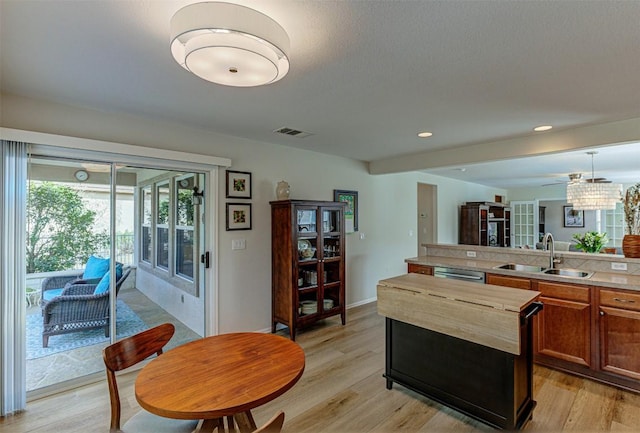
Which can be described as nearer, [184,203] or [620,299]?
[620,299]

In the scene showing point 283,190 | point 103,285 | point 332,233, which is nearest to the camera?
point 103,285

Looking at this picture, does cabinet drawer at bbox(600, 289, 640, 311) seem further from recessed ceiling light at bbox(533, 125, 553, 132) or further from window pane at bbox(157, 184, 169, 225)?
window pane at bbox(157, 184, 169, 225)

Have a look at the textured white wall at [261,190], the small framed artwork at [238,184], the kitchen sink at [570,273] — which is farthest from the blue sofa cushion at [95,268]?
the kitchen sink at [570,273]

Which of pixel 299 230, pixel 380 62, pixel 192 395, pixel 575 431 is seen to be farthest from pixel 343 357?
pixel 380 62

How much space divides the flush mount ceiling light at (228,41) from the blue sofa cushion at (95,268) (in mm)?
2169

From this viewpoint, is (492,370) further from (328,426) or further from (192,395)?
(192,395)

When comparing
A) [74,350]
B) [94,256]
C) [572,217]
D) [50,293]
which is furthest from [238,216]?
[572,217]

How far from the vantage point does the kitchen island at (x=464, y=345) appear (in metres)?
1.93

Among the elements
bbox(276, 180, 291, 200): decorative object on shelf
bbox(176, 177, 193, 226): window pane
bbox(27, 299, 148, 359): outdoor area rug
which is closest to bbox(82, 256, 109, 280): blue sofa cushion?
bbox(27, 299, 148, 359): outdoor area rug

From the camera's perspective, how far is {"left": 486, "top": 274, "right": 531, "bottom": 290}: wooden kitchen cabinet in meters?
2.97

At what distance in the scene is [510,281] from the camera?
307 cm

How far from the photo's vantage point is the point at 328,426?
2.12 metres

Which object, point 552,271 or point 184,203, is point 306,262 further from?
point 552,271

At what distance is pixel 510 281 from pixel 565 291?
16.8 inches
